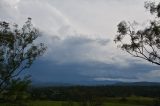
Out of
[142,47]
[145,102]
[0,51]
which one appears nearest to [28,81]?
[0,51]

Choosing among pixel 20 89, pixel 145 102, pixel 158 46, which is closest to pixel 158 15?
pixel 158 46

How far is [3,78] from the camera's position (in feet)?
146

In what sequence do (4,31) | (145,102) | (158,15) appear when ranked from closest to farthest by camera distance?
(158,15), (4,31), (145,102)

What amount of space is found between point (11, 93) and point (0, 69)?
307cm

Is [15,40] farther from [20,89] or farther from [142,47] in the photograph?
[142,47]

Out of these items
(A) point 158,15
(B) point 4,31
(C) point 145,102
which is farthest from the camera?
(C) point 145,102

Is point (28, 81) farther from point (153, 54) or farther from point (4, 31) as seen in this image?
point (153, 54)

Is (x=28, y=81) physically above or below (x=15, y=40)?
Answer: below

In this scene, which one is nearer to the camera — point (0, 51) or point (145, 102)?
point (0, 51)

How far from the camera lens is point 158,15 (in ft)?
138

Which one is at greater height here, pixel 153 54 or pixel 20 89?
pixel 153 54

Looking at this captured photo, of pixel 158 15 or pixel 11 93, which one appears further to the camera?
pixel 11 93

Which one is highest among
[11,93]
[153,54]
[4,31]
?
[4,31]

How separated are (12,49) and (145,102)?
99.4 metres
